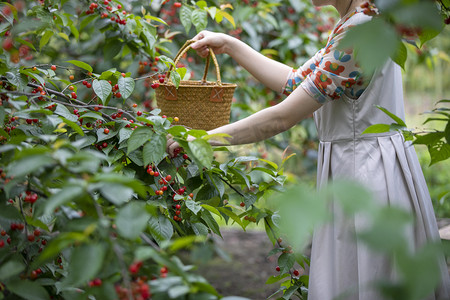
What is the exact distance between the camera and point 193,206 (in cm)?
134

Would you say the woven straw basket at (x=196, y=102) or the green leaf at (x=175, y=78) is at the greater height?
the green leaf at (x=175, y=78)

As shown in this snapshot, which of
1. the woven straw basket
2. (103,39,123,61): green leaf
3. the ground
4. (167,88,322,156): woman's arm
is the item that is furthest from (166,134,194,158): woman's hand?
the ground

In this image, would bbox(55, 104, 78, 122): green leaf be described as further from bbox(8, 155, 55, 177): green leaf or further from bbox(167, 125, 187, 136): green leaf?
bbox(8, 155, 55, 177): green leaf

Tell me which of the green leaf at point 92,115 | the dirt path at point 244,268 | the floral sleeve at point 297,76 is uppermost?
the floral sleeve at point 297,76

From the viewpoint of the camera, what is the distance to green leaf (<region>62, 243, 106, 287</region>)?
0.67 m

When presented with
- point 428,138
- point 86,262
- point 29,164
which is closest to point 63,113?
point 29,164

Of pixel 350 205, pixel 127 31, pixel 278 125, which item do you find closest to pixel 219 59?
pixel 127 31

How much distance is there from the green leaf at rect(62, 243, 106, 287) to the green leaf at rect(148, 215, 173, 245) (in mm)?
563

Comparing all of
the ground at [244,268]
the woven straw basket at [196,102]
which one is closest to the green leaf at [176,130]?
the woven straw basket at [196,102]

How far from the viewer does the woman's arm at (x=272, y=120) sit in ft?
4.90

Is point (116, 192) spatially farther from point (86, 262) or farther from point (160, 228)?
point (160, 228)

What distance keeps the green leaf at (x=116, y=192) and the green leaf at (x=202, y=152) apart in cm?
47

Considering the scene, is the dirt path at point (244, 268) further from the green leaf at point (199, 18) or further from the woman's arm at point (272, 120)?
the woman's arm at point (272, 120)

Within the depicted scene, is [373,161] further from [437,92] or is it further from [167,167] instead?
[437,92]
